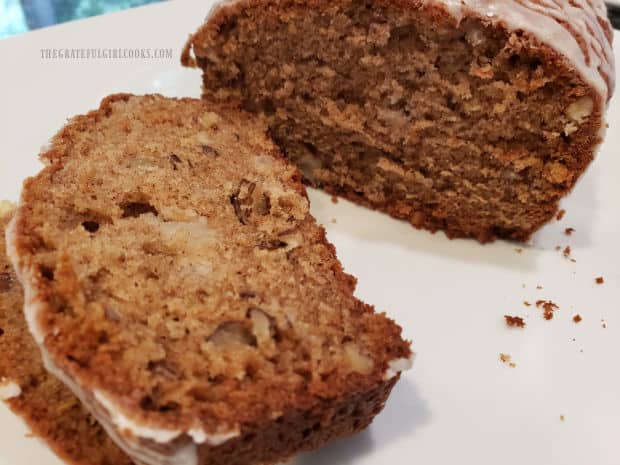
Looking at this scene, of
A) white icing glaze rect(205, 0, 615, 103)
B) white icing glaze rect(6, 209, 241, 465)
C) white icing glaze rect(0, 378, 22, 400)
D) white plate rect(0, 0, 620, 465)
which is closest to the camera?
white icing glaze rect(6, 209, 241, 465)

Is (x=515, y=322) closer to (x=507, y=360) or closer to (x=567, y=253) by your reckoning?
(x=507, y=360)

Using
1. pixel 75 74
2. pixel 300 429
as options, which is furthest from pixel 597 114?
pixel 75 74

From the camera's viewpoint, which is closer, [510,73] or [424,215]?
[510,73]

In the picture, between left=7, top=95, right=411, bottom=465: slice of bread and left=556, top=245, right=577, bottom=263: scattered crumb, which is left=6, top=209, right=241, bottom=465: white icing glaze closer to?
left=7, top=95, right=411, bottom=465: slice of bread

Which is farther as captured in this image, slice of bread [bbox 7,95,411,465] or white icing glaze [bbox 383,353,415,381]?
white icing glaze [bbox 383,353,415,381]

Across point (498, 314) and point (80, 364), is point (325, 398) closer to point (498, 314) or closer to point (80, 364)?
point (80, 364)

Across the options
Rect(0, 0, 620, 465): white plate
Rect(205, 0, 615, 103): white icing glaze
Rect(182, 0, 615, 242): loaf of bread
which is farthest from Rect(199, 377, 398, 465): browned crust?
Rect(205, 0, 615, 103): white icing glaze

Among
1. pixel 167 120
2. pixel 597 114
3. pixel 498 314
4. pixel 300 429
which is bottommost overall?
pixel 498 314
